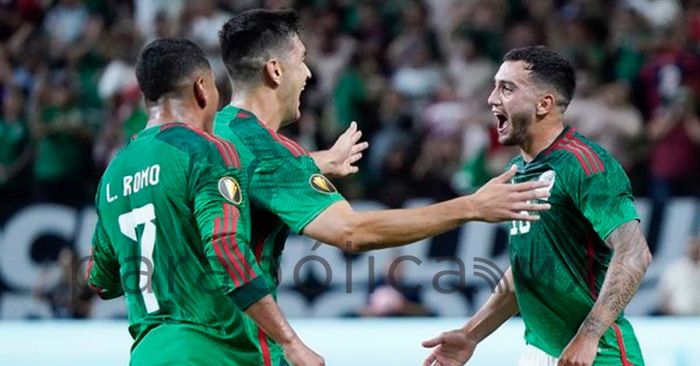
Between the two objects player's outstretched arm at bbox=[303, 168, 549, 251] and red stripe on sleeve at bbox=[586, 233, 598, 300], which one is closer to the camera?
player's outstretched arm at bbox=[303, 168, 549, 251]

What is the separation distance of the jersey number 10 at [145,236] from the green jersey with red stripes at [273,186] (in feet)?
1.78

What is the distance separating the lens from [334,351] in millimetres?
9711

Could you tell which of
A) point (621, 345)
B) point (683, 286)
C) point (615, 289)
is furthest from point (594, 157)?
point (683, 286)

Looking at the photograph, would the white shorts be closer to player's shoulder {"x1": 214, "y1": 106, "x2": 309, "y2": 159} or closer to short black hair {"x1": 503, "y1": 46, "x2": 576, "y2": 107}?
short black hair {"x1": 503, "y1": 46, "x2": 576, "y2": 107}

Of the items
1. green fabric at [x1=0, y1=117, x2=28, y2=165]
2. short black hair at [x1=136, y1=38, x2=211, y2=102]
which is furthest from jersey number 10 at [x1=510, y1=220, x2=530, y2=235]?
green fabric at [x1=0, y1=117, x2=28, y2=165]

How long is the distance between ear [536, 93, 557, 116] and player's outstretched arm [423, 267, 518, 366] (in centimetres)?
86

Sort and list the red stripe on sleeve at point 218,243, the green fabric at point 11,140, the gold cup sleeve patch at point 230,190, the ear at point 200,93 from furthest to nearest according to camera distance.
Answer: the green fabric at point 11,140, the ear at point 200,93, the gold cup sleeve patch at point 230,190, the red stripe on sleeve at point 218,243

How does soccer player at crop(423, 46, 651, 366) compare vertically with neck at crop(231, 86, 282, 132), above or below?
below

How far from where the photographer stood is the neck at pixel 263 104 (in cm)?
611

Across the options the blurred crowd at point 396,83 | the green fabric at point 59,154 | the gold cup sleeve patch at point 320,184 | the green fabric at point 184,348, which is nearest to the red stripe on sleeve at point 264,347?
the green fabric at point 184,348

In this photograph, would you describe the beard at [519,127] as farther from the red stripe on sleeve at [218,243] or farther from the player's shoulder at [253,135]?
the red stripe on sleeve at [218,243]

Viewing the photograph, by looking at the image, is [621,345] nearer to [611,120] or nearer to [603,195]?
[603,195]

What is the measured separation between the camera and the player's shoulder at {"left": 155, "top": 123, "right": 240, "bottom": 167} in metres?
5.39

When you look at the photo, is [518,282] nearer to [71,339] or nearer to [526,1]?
[71,339]
